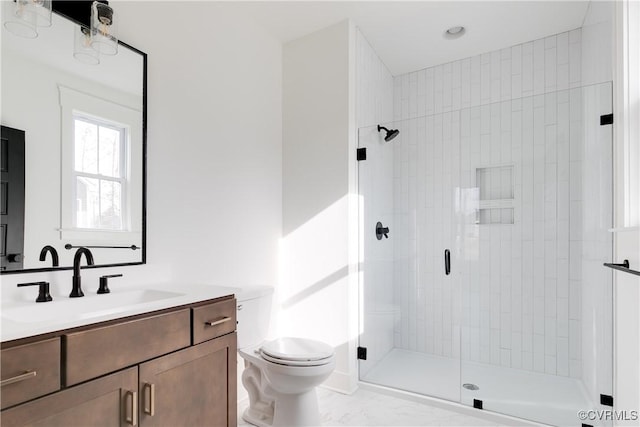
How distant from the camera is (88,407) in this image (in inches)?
43.0

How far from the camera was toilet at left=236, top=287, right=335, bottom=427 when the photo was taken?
1.81m

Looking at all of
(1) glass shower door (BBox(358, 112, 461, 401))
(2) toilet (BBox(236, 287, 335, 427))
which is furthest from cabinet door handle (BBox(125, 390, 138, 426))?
(1) glass shower door (BBox(358, 112, 461, 401))

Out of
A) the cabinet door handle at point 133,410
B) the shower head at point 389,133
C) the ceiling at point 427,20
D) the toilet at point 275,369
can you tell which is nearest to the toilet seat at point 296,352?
the toilet at point 275,369

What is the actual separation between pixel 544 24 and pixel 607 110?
1.05 meters

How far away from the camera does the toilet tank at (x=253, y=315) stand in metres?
1.96

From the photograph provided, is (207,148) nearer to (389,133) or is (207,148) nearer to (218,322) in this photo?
(218,322)

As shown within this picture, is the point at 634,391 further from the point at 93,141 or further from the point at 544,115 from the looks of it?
the point at 93,141

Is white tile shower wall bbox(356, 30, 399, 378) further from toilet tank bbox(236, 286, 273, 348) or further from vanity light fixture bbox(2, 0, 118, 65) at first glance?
vanity light fixture bbox(2, 0, 118, 65)

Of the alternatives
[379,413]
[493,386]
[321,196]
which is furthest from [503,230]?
[379,413]

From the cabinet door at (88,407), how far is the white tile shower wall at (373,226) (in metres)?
1.67

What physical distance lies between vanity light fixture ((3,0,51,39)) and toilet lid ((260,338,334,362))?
169cm

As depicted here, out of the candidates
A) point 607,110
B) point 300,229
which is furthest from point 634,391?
point 300,229

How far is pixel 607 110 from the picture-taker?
1.90 meters

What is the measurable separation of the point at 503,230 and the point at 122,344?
→ 2.15 metres
